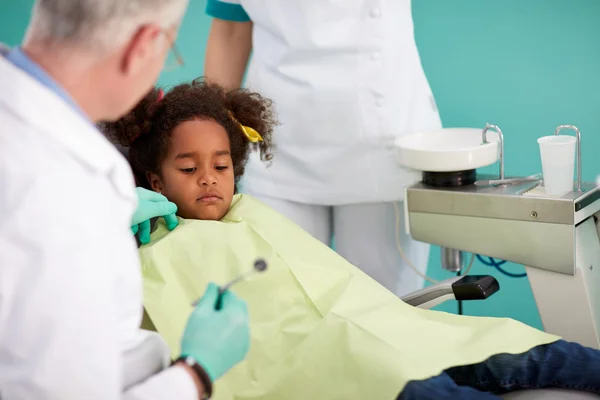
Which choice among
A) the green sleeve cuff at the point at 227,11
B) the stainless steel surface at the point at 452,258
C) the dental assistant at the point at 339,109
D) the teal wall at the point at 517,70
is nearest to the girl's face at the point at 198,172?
the dental assistant at the point at 339,109

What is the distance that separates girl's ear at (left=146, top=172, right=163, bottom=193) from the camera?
6.39 feet

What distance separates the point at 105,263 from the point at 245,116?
1.16 m

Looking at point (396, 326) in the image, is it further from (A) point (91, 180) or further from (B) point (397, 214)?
(A) point (91, 180)

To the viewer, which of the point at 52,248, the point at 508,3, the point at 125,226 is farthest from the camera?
the point at 508,3

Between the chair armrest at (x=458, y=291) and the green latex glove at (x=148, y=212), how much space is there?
0.55 meters

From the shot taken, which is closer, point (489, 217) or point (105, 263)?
point (105, 263)

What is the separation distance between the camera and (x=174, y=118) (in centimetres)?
192

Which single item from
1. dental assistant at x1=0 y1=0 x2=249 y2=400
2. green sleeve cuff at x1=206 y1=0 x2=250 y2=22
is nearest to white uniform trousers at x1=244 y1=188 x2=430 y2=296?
green sleeve cuff at x1=206 y1=0 x2=250 y2=22

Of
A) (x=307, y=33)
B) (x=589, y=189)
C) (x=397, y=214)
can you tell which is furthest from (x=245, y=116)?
(x=589, y=189)

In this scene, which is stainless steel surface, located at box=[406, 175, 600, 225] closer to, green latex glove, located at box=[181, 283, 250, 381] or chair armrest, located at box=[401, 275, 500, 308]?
chair armrest, located at box=[401, 275, 500, 308]

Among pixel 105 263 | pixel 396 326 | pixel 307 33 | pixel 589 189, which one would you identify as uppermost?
pixel 307 33

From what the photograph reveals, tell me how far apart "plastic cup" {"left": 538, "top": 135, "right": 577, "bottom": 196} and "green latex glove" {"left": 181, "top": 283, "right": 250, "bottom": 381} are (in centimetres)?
101

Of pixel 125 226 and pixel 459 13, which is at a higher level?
pixel 459 13

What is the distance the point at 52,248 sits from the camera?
0.88 meters
